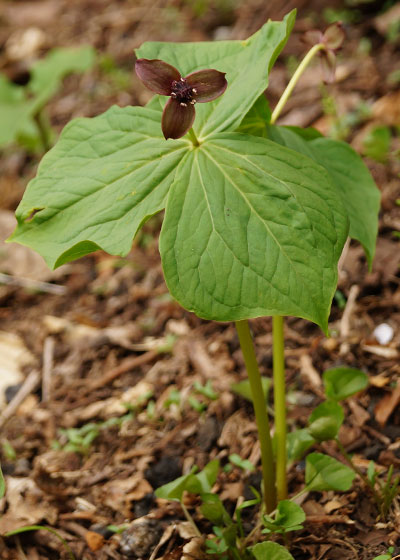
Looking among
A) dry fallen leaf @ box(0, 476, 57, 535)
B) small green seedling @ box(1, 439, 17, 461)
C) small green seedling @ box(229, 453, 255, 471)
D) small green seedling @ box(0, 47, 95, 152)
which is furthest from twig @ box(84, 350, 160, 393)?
small green seedling @ box(0, 47, 95, 152)

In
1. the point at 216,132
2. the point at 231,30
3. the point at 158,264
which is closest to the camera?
the point at 216,132

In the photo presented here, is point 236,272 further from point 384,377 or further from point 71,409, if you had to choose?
point 71,409

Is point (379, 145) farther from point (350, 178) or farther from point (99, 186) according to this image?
point (99, 186)

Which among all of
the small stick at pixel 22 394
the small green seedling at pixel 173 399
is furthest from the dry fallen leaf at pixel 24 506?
the small green seedling at pixel 173 399

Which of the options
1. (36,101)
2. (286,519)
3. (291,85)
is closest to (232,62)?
(291,85)

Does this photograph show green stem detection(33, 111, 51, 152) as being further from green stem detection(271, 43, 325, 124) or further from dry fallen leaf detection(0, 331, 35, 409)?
green stem detection(271, 43, 325, 124)

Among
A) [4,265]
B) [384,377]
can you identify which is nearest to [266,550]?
[384,377]
